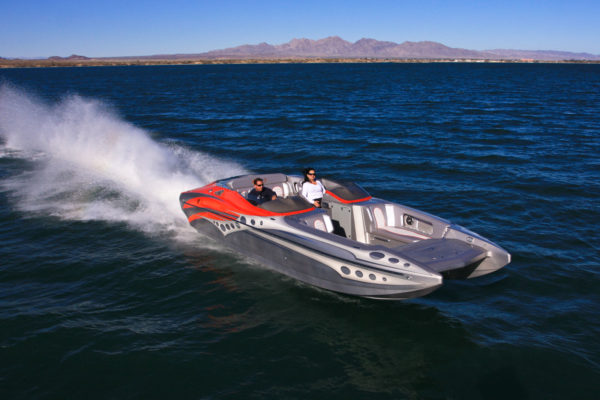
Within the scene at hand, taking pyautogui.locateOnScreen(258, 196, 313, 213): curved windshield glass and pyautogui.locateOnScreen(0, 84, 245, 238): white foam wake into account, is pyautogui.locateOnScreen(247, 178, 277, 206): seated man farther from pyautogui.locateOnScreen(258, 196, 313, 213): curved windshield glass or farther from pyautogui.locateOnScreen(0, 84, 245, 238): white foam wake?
pyautogui.locateOnScreen(0, 84, 245, 238): white foam wake

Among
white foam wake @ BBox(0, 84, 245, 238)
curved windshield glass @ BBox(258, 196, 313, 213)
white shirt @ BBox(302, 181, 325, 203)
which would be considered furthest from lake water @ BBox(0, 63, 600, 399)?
white shirt @ BBox(302, 181, 325, 203)

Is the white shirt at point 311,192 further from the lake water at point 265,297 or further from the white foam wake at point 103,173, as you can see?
the white foam wake at point 103,173

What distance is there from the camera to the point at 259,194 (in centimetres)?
1076

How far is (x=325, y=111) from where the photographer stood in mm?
36375

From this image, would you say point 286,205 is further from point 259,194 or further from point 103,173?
point 103,173

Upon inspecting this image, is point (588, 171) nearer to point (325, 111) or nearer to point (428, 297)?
point (428, 297)

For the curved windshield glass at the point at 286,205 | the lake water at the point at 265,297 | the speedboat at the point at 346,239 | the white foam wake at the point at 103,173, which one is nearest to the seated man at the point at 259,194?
the speedboat at the point at 346,239

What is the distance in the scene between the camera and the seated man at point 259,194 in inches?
416

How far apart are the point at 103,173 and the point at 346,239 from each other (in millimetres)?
12908

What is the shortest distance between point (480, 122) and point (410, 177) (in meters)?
14.7

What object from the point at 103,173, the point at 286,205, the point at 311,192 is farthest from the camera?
the point at 103,173

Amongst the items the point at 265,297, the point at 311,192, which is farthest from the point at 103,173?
the point at 265,297

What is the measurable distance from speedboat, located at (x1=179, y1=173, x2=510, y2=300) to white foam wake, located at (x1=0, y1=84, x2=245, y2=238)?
2.99 metres

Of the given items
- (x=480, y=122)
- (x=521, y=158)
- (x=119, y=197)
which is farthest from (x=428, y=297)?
(x=480, y=122)
